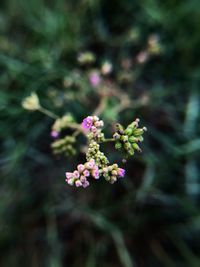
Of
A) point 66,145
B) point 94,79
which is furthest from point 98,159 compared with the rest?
point 94,79

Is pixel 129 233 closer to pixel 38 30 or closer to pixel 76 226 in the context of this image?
pixel 76 226

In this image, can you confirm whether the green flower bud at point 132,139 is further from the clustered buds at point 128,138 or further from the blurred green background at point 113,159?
the blurred green background at point 113,159

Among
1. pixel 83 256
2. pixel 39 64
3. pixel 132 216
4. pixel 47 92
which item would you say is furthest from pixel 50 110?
pixel 83 256

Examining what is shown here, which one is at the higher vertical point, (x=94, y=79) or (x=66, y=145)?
(x=94, y=79)

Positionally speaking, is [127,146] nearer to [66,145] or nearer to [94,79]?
[66,145]

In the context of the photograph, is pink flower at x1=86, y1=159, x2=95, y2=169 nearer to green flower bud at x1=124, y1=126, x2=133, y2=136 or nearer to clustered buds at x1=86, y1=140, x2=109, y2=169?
clustered buds at x1=86, y1=140, x2=109, y2=169

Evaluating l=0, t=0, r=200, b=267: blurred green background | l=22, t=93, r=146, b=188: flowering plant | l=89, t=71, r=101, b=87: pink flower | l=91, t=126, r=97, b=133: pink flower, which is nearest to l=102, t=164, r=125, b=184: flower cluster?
l=22, t=93, r=146, b=188: flowering plant
